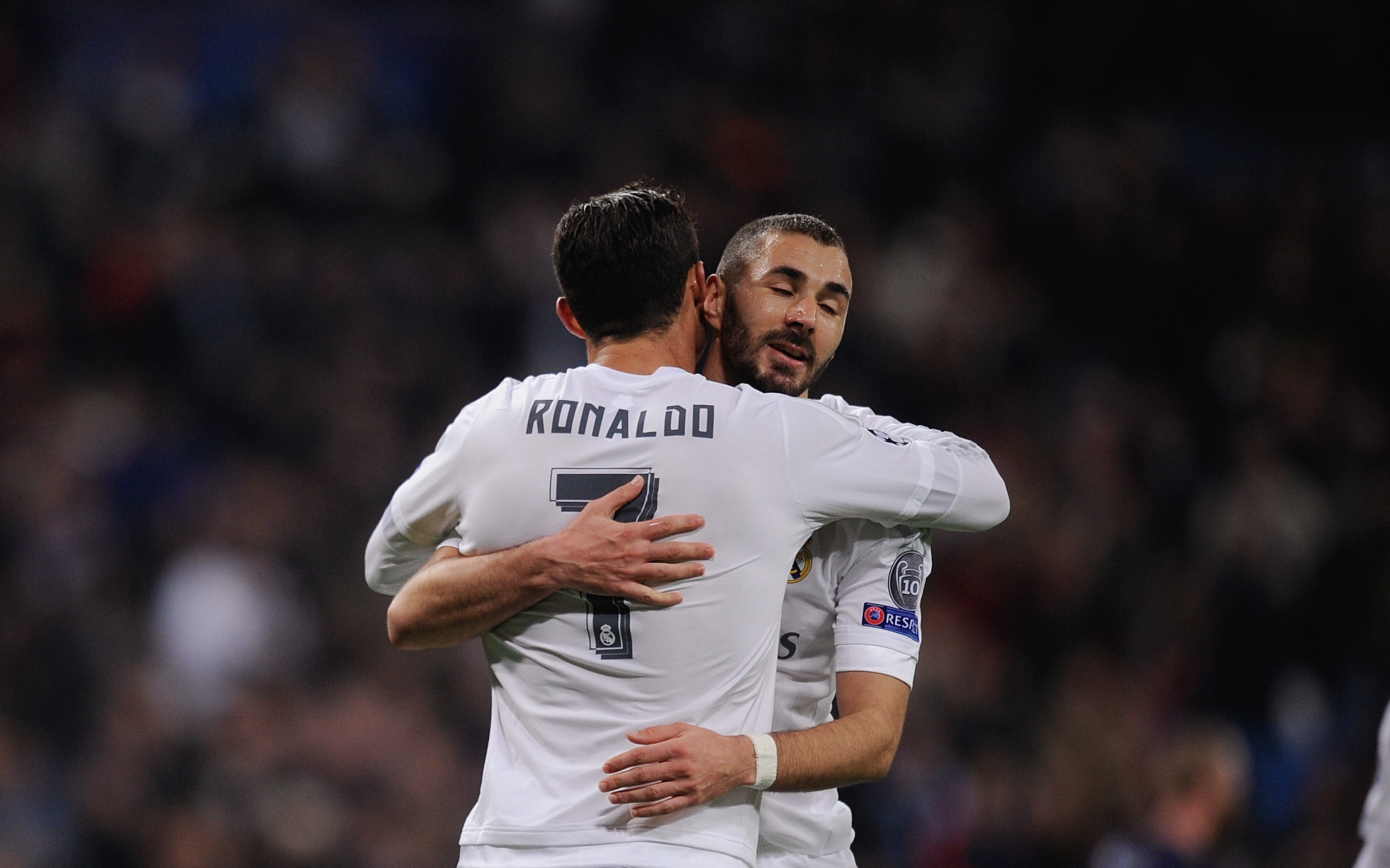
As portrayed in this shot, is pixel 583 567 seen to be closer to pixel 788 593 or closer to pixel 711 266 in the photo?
pixel 788 593

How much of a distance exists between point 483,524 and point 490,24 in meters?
7.37

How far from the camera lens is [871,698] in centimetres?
254

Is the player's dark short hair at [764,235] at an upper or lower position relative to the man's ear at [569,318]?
upper

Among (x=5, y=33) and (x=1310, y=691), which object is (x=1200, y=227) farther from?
(x=5, y=33)

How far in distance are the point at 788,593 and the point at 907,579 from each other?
257mm

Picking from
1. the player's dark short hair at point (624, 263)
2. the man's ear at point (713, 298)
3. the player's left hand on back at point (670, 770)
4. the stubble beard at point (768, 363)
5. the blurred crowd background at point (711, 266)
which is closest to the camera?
the player's left hand on back at point (670, 770)

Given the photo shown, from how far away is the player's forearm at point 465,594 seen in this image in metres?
2.30

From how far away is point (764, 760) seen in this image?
2273 millimetres

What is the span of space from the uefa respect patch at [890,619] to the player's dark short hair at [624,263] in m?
0.71

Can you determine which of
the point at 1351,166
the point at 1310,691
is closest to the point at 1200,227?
the point at 1351,166

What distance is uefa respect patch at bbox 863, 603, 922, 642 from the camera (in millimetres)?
2641

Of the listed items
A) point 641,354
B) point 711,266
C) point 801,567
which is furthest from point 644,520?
point 711,266

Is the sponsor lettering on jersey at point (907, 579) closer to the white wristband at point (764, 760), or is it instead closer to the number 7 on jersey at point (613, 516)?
the white wristband at point (764, 760)

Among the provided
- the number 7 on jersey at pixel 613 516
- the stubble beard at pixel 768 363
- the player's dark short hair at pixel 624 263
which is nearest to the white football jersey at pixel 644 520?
the number 7 on jersey at pixel 613 516
